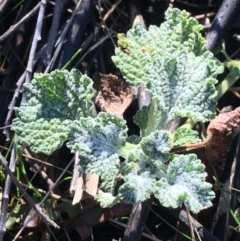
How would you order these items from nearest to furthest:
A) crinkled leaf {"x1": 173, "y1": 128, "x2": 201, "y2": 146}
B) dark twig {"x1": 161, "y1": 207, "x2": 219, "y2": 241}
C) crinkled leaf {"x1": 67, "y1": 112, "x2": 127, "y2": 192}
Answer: crinkled leaf {"x1": 67, "y1": 112, "x2": 127, "y2": 192}, crinkled leaf {"x1": 173, "y1": 128, "x2": 201, "y2": 146}, dark twig {"x1": 161, "y1": 207, "x2": 219, "y2": 241}

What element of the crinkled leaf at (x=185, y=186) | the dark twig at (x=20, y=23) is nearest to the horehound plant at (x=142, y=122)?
the crinkled leaf at (x=185, y=186)

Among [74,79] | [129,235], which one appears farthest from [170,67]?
[129,235]

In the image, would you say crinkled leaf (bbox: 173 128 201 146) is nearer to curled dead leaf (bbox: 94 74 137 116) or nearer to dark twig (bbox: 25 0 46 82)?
curled dead leaf (bbox: 94 74 137 116)

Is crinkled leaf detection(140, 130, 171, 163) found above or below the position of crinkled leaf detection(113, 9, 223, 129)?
below

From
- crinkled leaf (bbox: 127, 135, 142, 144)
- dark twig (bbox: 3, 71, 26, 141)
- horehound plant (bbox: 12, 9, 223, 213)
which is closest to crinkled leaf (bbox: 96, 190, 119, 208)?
horehound plant (bbox: 12, 9, 223, 213)

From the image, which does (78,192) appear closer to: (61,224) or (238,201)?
(61,224)

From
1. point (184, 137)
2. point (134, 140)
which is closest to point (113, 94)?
point (134, 140)
